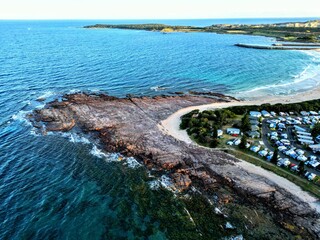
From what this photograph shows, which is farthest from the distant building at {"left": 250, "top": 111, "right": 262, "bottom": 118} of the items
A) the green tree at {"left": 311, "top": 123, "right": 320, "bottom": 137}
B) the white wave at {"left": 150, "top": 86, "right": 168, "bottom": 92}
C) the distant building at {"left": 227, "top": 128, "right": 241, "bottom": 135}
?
the white wave at {"left": 150, "top": 86, "right": 168, "bottom": 92}

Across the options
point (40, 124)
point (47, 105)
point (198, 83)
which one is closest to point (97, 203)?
point (40, 124)

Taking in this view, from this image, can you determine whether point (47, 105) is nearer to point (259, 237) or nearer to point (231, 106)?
point (231, 106)

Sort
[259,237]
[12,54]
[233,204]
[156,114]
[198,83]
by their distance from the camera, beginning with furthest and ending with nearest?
1. [12,54]
2. [198,83]
3. [156,114]
4. [233,204]
5. [259,237]

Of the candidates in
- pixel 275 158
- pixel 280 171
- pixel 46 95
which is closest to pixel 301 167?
pixel 280 171

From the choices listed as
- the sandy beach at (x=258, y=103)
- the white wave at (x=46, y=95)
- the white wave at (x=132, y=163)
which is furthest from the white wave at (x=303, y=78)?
the white wave at (x=46, y=95)

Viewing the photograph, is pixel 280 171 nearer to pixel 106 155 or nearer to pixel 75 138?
pixel 106 155

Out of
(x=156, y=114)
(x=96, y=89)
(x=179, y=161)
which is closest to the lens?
(x=179, y=161)

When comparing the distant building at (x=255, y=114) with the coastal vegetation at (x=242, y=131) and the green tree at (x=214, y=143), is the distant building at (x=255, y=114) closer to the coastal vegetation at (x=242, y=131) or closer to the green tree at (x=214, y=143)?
the coastal vegetation at (x=242, y=131)
